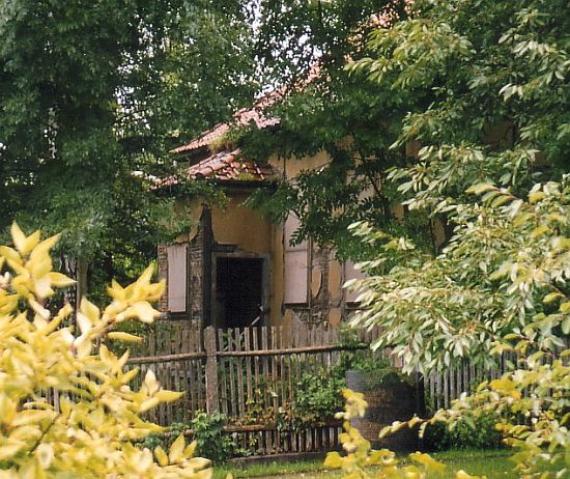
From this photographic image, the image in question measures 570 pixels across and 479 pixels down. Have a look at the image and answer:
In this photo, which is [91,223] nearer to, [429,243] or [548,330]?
[429,243]

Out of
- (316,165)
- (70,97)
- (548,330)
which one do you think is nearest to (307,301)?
(316,165)

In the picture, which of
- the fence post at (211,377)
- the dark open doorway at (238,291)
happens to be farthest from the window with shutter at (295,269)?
the fence post at (211,377)

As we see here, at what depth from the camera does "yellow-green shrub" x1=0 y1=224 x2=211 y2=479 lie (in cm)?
211

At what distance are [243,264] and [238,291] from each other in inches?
21.5

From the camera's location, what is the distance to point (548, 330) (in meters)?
→ 4.44

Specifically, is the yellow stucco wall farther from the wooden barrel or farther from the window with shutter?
the wooden barrel

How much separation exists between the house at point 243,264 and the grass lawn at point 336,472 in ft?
15.8

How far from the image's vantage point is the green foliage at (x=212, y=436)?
10.2 metres

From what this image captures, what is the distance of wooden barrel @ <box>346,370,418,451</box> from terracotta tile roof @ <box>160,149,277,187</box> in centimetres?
502

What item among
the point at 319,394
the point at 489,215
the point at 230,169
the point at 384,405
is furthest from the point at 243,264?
the point at 489,215

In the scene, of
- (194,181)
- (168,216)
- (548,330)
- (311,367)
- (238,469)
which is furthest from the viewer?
(194,181)

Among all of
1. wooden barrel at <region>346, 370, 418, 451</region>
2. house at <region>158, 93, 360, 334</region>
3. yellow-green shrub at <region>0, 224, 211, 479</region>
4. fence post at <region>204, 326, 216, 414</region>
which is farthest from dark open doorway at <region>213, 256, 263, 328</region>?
yellow-green shrub at <region>0, 224, 211, 479</region>

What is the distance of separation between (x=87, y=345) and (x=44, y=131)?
970 cm

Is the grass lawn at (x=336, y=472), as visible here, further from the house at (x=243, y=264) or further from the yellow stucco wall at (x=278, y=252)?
the yellow stucco wall at (x=278, y=252)
